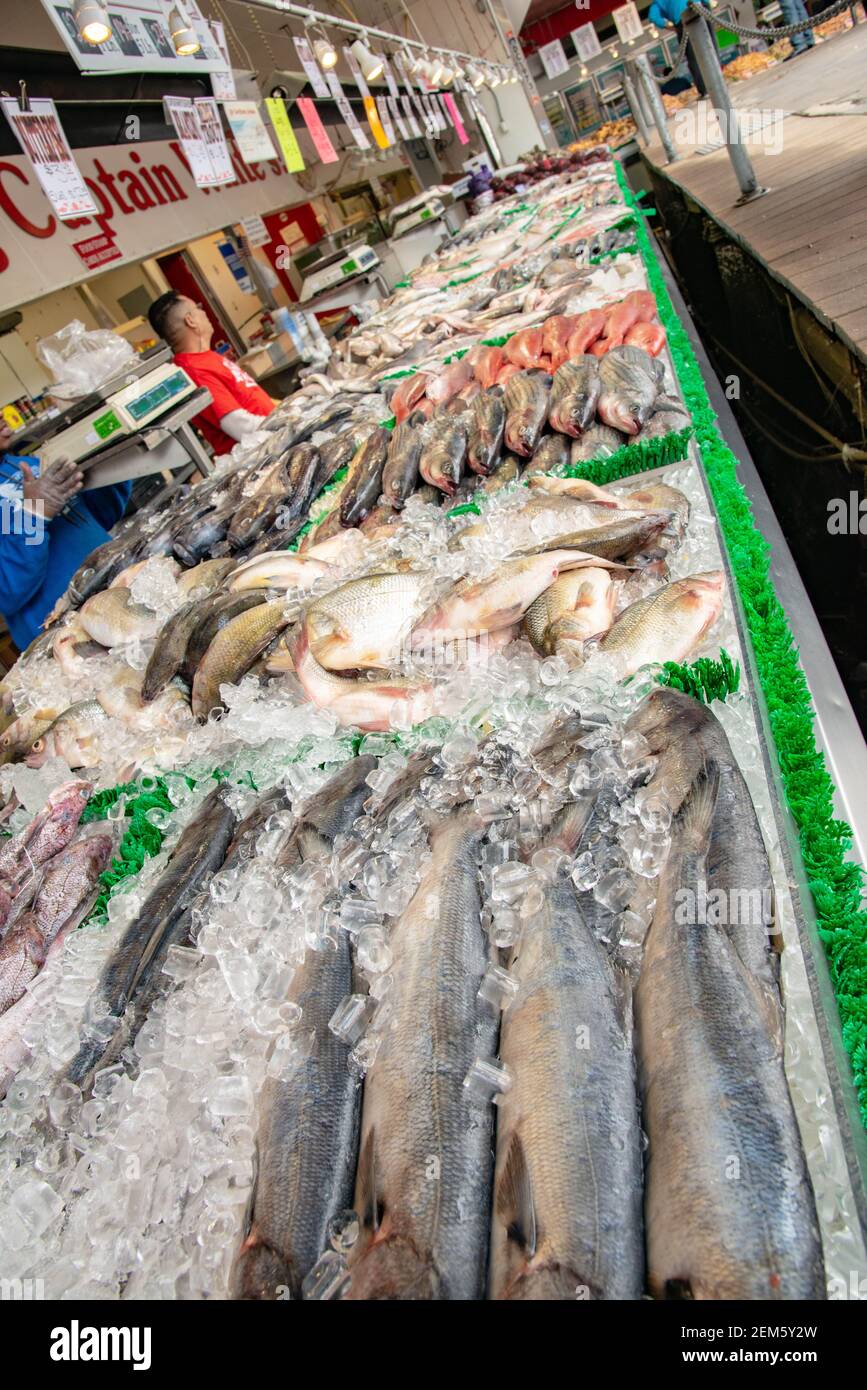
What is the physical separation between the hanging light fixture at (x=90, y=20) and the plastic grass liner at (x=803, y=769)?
4054 mm

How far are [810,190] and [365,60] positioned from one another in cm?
562

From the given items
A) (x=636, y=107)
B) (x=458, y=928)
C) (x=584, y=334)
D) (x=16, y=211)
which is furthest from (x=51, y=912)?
(x=636, y=107)

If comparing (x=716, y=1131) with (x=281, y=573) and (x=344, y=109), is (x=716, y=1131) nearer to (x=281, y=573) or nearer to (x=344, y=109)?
(x=281, y=573)

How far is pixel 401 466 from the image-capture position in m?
3.80

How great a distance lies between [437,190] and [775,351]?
9.46 meters

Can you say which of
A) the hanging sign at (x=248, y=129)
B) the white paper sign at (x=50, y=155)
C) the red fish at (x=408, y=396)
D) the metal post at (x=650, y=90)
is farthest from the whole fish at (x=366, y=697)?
the metal post at (x=650, y=90)

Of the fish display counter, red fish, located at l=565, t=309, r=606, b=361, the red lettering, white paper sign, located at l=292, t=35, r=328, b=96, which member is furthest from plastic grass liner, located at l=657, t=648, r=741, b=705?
the red lettering

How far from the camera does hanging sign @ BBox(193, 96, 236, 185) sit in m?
6.30

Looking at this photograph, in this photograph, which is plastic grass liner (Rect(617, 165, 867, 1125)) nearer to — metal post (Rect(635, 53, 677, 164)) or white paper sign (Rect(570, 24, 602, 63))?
metal post (Rect(635, 53, 677, 164))

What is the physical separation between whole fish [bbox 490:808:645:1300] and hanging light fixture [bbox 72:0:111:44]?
5.32 metres

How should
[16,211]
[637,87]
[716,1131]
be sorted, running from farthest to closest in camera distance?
1. [637,87]
2. [16,211]
3. [716,1131]

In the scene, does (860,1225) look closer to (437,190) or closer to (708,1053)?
(708,1053)

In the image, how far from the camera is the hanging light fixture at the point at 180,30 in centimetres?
495

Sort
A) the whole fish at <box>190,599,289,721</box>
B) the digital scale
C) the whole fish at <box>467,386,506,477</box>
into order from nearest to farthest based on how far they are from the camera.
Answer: the whole fish at <box>190,599,289,721</box> < the whole fish at <box>467,386,506,477</box> < the digital scale
